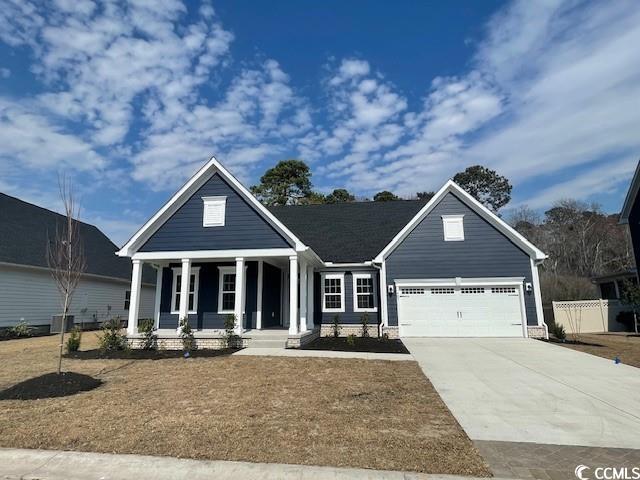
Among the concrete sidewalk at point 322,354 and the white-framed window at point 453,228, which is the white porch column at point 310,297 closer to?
the concrete sidewalk at point 322,354

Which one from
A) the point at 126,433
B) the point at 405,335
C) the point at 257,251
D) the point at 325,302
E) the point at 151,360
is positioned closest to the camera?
the point at 126,433

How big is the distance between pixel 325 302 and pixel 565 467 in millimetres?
13821

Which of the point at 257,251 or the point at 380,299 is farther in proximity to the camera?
the point at 380,299

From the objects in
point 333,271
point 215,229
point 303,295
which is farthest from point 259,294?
point 333,271

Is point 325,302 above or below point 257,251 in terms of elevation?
below

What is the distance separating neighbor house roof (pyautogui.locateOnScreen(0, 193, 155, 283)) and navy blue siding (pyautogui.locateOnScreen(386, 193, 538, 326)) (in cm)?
1709

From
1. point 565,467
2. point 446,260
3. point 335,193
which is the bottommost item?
point 565,467

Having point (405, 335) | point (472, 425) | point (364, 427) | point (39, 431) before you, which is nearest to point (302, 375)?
point (364, 427)

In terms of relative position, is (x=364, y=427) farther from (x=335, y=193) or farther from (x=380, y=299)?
(x=335, y=193)

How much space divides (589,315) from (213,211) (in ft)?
71.4

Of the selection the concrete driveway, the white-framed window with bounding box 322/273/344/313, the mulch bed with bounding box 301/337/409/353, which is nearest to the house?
the white-framed window with bounding box 322/273/344/313

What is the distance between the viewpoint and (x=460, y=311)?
52.9ft

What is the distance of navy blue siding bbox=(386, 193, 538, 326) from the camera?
53.5ft

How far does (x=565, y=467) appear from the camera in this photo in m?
4.12
